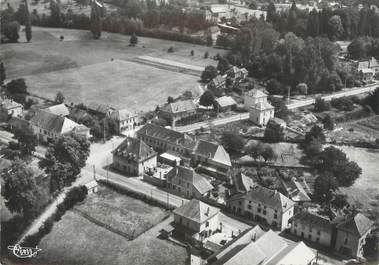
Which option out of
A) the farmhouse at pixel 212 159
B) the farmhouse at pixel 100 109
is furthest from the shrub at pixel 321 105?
the farmhouse at pixel 100 109

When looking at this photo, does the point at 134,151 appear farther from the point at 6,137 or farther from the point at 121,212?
the point at 6,137

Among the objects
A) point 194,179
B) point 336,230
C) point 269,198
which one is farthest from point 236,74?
point 336,230

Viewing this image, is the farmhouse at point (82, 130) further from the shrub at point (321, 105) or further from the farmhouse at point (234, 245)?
the shrub at point (321, 105)

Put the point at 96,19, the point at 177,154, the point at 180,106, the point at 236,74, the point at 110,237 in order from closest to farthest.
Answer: the point at 110,237 → the point at 177,154 → the point at 180,106 → the point at 236,74 → the point at 96,19

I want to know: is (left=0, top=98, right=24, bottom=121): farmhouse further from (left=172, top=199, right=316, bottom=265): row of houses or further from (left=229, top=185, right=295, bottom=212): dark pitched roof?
(left=229, top=185, right=295, bottom=212): dark pitched roof

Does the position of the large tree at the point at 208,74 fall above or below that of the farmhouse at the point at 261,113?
above

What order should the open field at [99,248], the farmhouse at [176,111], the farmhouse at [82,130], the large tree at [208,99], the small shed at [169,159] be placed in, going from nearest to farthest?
the open field at [99,248] → the small shed at [169,159] → the farmhouse at [82,130] → the farmhouse at [176,111] → the large tree at [208,99]

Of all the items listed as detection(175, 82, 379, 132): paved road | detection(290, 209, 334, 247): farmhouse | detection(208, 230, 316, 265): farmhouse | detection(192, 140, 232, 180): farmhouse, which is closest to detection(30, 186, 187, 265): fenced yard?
detection(208, 230, 316, 265): farmhouse
